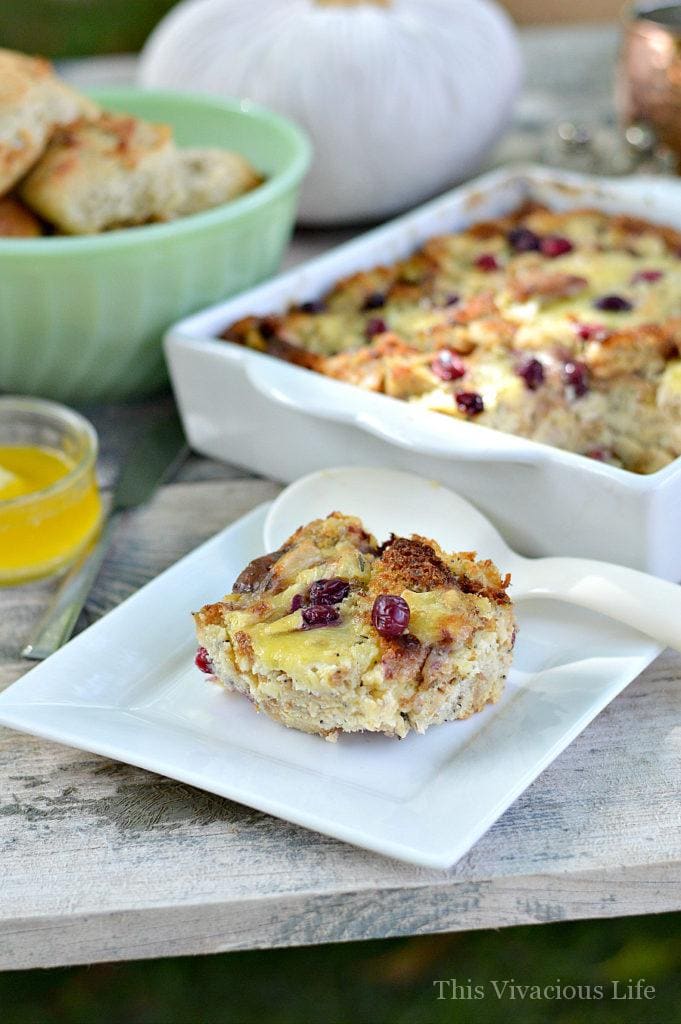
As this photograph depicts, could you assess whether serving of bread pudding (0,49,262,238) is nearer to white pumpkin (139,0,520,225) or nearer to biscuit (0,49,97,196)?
biscuit (0,49,97,196)

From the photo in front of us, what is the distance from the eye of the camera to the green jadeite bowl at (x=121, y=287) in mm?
1833

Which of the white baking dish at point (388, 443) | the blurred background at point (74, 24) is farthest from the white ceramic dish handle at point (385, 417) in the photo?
the blurred background at point (74, 24)

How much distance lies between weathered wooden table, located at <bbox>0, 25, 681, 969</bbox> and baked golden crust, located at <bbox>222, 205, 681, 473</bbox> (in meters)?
0.52

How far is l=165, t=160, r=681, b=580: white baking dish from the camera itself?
1.48 m

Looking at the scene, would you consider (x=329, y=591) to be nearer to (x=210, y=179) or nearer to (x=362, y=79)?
(x=210, y=179)

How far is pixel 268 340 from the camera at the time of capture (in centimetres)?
191

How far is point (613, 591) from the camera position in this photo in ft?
4.52

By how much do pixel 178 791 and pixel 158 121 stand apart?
1.61 m

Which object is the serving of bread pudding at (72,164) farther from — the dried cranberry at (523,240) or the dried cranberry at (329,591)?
the dried cranberry at (329,591)

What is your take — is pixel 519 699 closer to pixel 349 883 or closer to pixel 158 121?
pixel 349 883

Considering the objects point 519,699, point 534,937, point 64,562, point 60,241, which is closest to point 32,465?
point 64,562

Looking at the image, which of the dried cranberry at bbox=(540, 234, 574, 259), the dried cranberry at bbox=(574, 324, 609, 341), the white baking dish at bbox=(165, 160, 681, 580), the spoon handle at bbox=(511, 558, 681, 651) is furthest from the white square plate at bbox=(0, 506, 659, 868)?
the dried cranberry at bbox=(540, 234, 574, 259)

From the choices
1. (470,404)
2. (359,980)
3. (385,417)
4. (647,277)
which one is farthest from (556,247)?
(359,980)

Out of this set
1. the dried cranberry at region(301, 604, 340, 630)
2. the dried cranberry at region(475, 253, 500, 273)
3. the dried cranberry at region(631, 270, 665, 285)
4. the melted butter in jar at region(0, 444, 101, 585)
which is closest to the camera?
the dried cranberry at region(301, 604, 340, 630)
